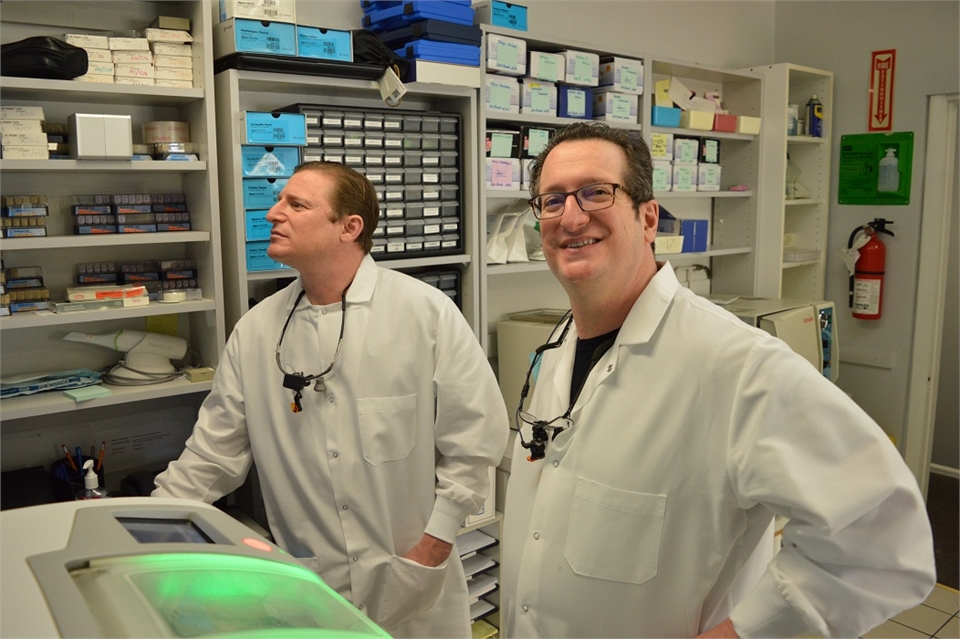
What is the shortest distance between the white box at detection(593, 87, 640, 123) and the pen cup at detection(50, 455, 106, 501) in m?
2.33

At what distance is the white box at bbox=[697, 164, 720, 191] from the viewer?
3.80m

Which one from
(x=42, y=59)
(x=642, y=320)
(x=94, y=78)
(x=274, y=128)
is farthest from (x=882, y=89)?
(x=42, y=59)

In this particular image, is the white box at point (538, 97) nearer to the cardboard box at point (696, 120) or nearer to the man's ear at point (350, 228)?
the cardboard box at point (696, 120)

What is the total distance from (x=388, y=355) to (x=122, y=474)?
3.65 feet

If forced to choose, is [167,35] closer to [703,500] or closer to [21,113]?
[21,113]

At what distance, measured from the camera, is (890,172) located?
416 centimetres

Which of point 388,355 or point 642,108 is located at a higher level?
point 642,108

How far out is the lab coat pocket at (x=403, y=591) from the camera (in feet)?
6.18

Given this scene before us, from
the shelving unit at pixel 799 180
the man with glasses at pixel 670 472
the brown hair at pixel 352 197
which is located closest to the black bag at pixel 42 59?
the brown hair at pixel 352 197

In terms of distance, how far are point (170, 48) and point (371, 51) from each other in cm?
63

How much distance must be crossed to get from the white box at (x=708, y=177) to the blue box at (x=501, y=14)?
1297 mm

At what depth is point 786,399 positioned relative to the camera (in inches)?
43.8

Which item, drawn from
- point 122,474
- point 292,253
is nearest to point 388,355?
point 292,253

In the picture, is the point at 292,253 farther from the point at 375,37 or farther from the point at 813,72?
the point at 813,72
